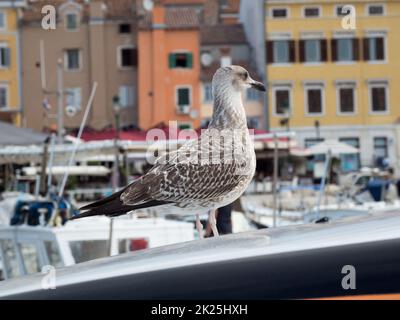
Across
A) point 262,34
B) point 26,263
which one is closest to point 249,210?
point 26,263

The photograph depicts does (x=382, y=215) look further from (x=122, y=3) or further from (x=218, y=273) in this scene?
(x=122, y=3)

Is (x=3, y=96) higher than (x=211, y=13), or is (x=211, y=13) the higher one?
(x=211, y=13)

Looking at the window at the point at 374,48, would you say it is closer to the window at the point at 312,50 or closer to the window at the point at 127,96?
the window at the point at 312,50

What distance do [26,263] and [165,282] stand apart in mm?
6222

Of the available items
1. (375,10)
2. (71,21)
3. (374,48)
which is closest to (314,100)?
(374,48)

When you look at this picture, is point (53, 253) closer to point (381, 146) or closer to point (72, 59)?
point (381, 146)

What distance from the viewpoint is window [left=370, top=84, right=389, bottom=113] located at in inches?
1662

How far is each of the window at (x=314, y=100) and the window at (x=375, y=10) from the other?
3445 millimetres

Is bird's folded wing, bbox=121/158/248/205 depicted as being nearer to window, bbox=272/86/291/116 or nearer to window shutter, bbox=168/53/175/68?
window, bbox=272/86/291/116

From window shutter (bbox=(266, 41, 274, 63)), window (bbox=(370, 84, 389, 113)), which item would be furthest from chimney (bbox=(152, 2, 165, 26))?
window (bbox=(370, 84, 389, 113))

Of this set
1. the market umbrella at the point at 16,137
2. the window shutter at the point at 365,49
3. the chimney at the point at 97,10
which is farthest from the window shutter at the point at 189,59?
the market umbrella at the point at 16,137

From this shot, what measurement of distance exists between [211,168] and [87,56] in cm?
4104

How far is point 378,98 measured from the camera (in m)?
42.3

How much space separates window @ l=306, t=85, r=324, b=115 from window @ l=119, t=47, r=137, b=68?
21.8 feet
